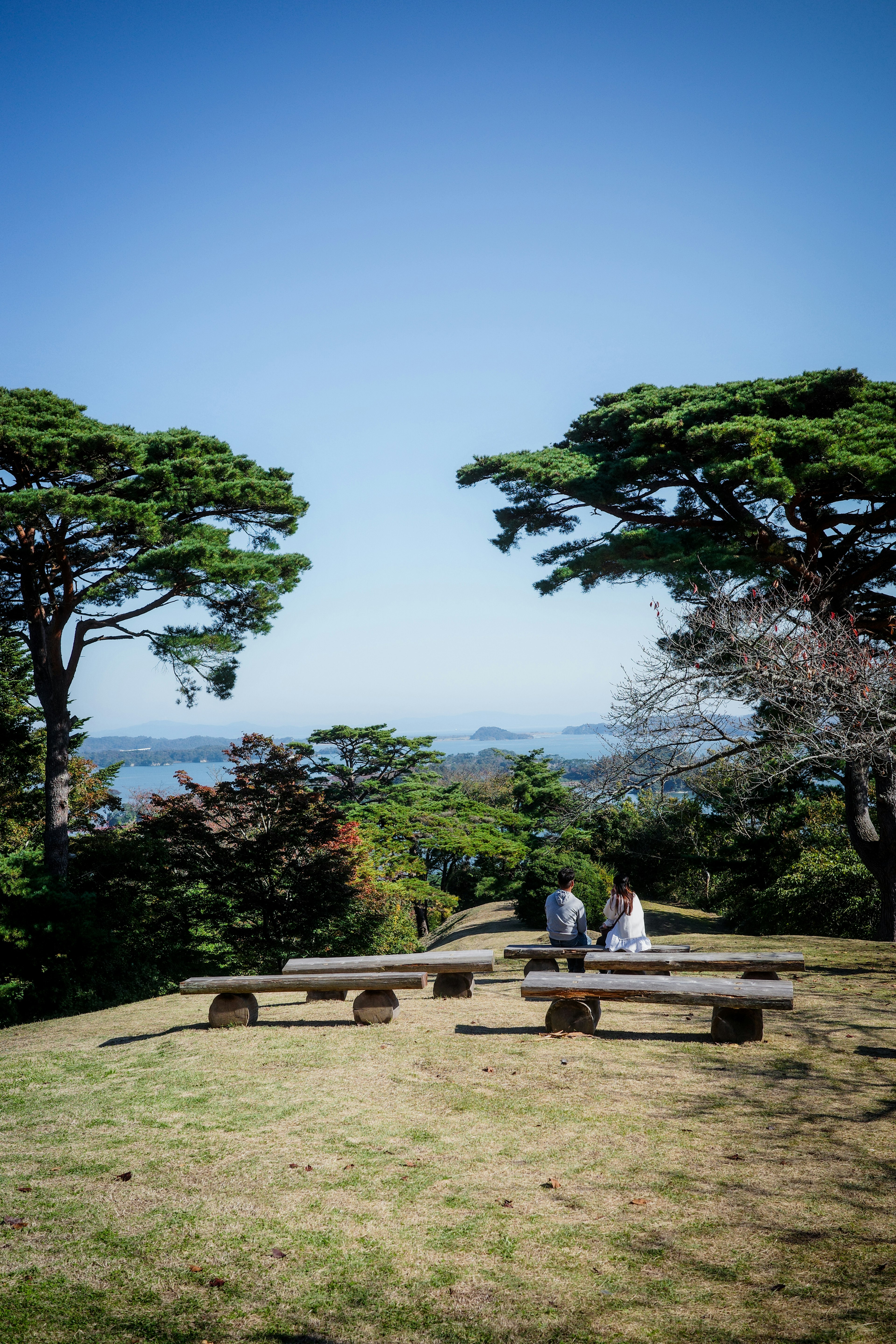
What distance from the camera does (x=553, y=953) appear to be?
9008mm

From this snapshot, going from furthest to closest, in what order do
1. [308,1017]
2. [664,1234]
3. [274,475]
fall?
→ 1. [274,475]
2. [308,1017]
3. [664,1234]

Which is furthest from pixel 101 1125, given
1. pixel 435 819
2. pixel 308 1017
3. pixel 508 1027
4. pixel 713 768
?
pixel 435 819

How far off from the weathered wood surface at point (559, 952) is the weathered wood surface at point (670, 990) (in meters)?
1.12

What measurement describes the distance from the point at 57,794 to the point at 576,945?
11.8 meters

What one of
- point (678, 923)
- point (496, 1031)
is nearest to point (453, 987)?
point (496, 1031)

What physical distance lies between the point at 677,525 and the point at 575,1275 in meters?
13.6

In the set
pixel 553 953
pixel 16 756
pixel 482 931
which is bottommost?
pixel 482 931

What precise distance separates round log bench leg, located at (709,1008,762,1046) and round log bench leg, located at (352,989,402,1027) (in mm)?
3027

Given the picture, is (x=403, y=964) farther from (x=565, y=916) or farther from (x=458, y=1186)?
(x=458, y=1186)

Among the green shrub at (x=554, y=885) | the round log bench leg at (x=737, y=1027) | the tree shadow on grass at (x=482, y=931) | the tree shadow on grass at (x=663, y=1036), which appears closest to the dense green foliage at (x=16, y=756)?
the tree shadow on grass at (x=482, y=931)

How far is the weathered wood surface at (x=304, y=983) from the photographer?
7691 millimetres

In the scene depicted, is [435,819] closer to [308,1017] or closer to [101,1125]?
[308,1017]

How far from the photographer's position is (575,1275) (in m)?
3.60

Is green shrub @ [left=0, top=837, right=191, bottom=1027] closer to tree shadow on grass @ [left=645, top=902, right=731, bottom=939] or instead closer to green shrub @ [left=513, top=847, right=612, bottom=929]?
green shrub @ [left=513, top=847, right=612, bottom=929]
